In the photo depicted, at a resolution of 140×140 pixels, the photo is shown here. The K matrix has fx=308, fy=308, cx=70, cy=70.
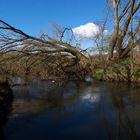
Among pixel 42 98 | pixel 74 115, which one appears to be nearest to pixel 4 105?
pixel 74 115

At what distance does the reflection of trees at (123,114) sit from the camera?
859 centimetres

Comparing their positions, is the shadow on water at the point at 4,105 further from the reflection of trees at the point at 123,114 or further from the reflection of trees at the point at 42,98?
the reflection of trees at the point at 123,114

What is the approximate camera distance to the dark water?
27.7ft

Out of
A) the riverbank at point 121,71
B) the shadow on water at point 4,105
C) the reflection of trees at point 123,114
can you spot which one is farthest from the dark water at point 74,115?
the riverbank at point 121,71

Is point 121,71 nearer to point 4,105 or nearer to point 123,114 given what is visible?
point 123,114

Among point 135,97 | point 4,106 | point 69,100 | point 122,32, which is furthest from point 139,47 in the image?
point 4,106

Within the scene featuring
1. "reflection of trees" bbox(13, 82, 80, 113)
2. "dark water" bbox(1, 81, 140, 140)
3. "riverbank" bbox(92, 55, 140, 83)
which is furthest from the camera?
"riverbank" bbox(92, 55, 140, 83)

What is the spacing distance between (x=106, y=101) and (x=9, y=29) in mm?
10186

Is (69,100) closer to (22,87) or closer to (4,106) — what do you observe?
(4,106)

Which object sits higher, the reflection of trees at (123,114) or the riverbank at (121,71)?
the riverbank at (121,71)

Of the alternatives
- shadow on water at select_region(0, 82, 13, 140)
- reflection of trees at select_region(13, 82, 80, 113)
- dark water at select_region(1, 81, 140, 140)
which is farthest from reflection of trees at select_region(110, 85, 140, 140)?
shadow on water at select_region(0, 82, 13, 140)

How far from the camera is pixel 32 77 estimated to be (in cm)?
2153

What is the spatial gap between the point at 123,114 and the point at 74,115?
68.8 inches

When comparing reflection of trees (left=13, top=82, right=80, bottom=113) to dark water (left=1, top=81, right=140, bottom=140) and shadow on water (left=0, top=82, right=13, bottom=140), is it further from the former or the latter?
shadow on water (left=0, top=82, right=13, bottom=140)
